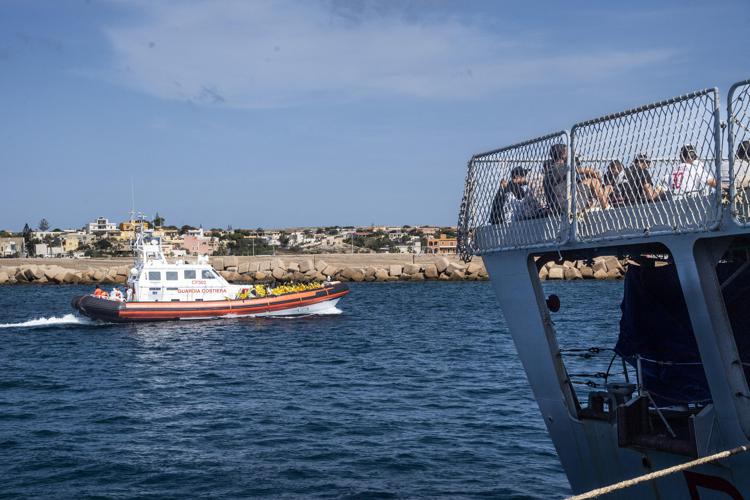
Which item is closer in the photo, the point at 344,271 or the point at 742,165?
the point at 742,165

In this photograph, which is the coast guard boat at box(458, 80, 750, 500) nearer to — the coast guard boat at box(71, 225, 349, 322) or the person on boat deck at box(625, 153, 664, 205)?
the person on boat deck at box(625, 153, 664, 205)

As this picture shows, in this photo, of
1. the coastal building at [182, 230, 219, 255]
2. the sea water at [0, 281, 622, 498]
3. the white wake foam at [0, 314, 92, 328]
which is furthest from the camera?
the coastal building at [182, 230, 219, 255]

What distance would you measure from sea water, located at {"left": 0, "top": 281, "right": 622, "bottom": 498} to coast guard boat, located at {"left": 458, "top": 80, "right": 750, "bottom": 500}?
4.08m

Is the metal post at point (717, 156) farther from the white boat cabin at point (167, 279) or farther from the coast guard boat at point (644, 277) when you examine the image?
the white boat cabin at point (167, 279)

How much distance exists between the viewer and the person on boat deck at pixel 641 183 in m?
7.05

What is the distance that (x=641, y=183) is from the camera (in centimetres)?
712

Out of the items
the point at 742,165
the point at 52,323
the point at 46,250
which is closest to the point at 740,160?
the point at 742,165

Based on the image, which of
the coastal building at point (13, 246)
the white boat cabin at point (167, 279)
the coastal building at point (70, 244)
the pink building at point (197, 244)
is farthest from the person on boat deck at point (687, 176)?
the coastal building at point (70, 244)

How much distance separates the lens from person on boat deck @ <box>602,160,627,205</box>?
740 cm

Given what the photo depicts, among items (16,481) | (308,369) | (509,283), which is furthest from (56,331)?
(509,283)

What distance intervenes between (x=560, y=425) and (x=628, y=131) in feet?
10.6

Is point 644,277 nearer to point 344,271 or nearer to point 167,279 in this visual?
point 167,279

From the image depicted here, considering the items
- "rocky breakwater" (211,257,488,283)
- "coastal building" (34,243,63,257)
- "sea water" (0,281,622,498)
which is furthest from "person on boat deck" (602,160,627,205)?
"coastal building" (34,243,63,257)

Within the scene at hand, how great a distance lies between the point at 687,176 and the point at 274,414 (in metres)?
13.3
